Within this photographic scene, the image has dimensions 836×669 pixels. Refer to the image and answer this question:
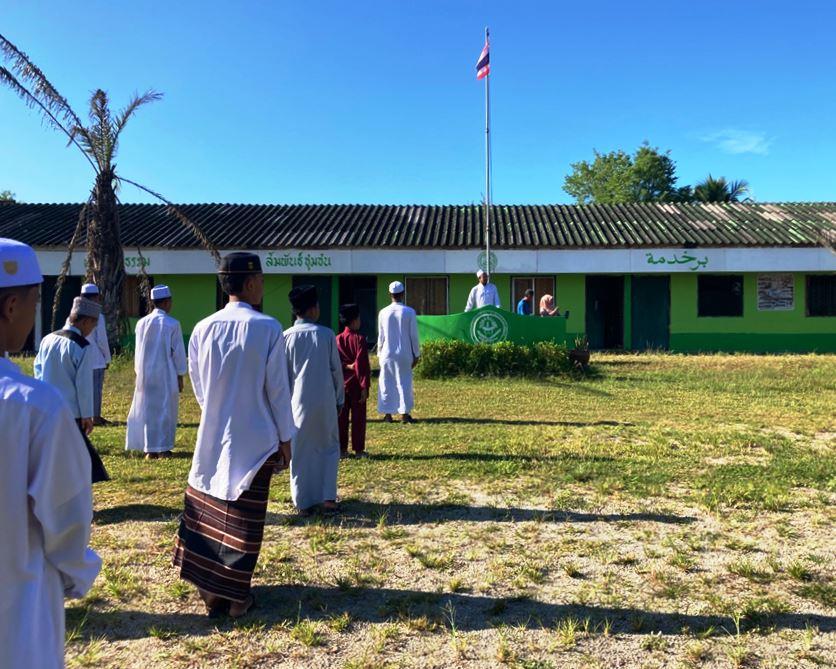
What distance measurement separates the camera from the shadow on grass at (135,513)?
4418mm

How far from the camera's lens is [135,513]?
14.9ft

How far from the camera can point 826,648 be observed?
8.78ft

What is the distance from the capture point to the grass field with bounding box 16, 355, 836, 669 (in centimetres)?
274

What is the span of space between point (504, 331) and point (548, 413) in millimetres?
4046

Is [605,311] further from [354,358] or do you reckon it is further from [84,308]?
[84,308]

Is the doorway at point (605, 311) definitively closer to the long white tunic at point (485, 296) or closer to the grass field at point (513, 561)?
the long white tunic at point (485, 296)

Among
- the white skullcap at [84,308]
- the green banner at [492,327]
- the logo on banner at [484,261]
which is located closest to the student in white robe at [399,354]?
the white skullcap at [84,308]

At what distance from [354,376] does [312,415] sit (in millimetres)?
1570

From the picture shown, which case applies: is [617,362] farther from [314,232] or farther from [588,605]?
[588,605]

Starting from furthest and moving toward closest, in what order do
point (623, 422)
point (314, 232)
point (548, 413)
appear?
point (314, 232) < point (548, 413) < point (623, 422)

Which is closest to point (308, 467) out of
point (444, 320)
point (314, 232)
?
point (444, 320)

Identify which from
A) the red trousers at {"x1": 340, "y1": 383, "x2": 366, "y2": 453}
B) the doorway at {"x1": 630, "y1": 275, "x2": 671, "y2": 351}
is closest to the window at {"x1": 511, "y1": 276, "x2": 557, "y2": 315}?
the doorway at {"x1": 630, "y1": 275, "x2": 671, "y2": 351}

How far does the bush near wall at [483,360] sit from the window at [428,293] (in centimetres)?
690

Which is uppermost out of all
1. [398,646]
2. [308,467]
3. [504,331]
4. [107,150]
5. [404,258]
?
[107,150]
